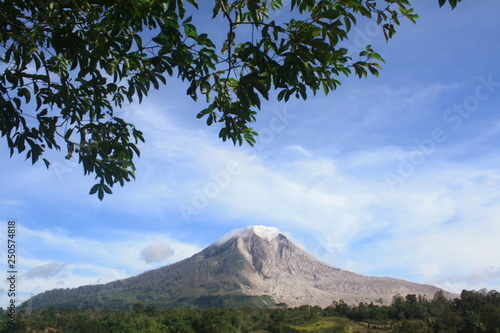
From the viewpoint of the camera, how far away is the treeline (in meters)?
78.2

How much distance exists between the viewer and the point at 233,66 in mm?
3432

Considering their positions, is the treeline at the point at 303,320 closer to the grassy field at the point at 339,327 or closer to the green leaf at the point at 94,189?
the grassy field at the point at 339,327

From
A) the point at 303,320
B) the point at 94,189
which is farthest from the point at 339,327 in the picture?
the point at 94,189

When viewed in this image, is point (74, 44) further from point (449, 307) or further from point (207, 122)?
point (449, 307)

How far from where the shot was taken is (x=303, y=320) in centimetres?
11112

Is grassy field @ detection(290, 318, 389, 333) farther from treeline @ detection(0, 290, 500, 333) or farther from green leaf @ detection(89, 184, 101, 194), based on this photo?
green leaf @ detection(89, 184, 101, 194)

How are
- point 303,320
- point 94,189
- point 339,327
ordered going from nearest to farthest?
point 94,189 < point 339,327 < point 303,320

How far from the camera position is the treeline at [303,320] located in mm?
78188

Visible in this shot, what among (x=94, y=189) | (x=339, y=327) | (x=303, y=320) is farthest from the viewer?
(x=303, y=320)

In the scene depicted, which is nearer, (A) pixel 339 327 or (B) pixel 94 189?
(B) pixel 94 189

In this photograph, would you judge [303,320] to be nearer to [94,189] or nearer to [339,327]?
[339,327]

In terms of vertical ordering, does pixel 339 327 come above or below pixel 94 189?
below

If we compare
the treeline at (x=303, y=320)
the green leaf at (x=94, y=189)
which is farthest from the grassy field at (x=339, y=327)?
the green leaf at (x=94, y=189)

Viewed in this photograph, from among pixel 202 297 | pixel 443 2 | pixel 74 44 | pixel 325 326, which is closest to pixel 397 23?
pixel 443 2
